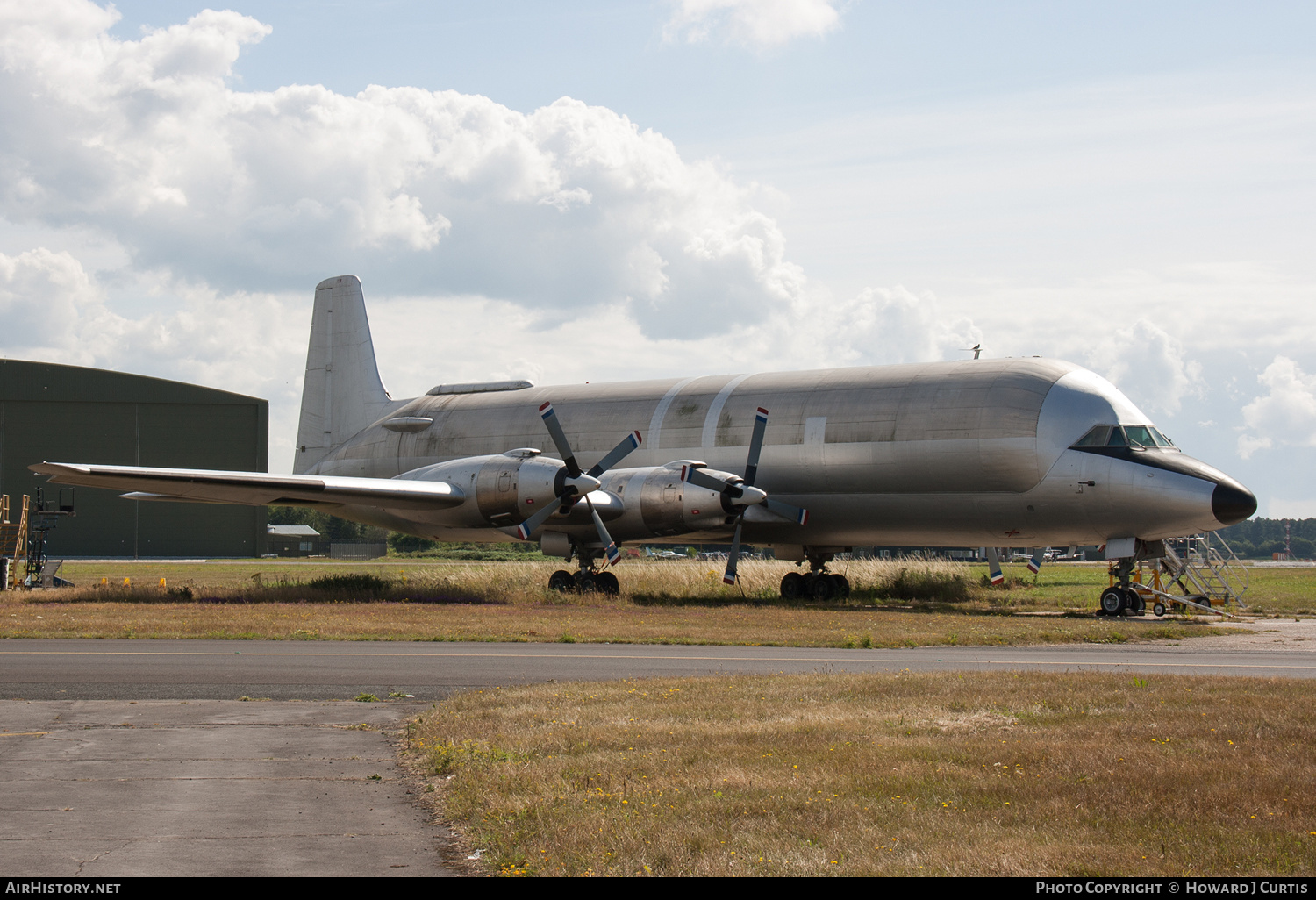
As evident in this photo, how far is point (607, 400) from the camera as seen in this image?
3303 centimetres

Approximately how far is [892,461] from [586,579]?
8.22m

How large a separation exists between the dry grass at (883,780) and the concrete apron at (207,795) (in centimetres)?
53

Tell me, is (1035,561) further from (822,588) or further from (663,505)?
(663,505)

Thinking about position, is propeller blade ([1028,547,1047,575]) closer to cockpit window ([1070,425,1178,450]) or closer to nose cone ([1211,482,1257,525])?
cockpit window ([1070,425,1178,450])

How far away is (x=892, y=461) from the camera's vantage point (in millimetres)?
27281

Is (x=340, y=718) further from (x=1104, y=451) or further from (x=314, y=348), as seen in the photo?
(x=314, y=348)

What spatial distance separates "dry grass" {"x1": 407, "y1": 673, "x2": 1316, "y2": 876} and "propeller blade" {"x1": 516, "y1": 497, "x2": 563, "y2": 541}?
14957 millimetres

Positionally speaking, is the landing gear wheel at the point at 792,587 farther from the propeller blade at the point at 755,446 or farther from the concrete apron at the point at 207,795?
the concrete apron at the point at 207,795

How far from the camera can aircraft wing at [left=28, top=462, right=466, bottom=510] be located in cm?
2625

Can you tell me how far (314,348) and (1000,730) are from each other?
110 ft

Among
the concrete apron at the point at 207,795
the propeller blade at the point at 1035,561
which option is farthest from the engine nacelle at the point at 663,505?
the concrete apron at the point at 207,795

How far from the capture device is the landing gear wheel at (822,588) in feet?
102

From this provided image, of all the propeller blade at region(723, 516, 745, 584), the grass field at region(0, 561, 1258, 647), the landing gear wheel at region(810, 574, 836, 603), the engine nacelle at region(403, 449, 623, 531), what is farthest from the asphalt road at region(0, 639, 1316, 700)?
the landing gear wheel at region(810, 574, 836, 603)

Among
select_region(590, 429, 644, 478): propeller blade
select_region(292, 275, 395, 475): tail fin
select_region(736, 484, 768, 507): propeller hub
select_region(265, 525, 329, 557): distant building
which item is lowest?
select_region(265, 525, 329, 557): distant building
